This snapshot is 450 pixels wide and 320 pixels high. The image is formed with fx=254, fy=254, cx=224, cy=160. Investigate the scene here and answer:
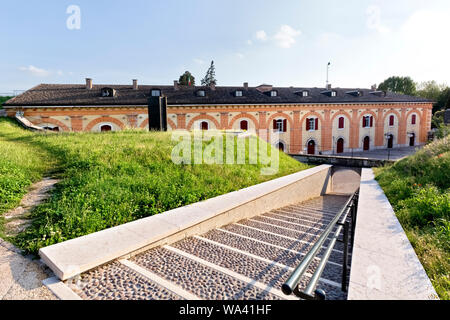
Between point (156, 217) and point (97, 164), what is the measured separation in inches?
139

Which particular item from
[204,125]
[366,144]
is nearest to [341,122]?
[366,144]

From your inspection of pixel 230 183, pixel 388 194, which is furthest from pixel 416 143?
pixel 230 183

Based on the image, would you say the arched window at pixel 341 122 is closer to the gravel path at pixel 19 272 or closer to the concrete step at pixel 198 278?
the concrete step at pixel 198 278

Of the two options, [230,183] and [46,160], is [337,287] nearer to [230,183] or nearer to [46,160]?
[230,183]

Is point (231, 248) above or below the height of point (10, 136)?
below

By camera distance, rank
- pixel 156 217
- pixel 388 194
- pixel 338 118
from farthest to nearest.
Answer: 1. pixel 338 118
2. pixel 388 194
3. pixel 156 217

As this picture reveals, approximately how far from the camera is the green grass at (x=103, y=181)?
180 inches

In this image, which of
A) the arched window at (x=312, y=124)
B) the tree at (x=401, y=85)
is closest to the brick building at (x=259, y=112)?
the arched window at (x=312, y=124)

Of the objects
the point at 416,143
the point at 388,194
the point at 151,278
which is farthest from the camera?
the point at 416,143

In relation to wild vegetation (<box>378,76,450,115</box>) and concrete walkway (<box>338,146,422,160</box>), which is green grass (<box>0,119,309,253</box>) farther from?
wild vegetation (<box>378,76,450,115</box>)

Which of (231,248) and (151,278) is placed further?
(231,248)

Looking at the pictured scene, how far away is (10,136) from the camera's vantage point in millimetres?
13734

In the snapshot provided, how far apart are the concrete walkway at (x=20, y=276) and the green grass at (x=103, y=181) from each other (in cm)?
22

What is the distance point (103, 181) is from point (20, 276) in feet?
10.8
